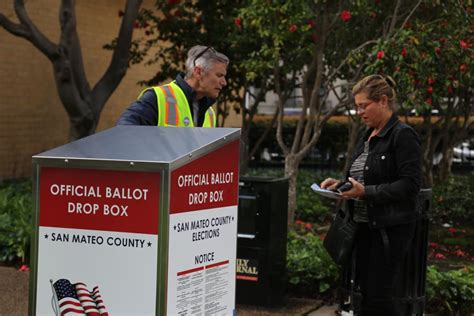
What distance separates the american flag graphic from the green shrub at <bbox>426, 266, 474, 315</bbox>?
3.80 m

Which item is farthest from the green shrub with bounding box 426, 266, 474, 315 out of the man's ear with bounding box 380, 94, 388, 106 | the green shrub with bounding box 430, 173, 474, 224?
the green shrub with bounding box 430, 173, 474, 224

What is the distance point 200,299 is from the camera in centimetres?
358

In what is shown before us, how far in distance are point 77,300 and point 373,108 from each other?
88.3 inches

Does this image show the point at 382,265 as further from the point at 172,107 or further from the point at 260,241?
the point at 260,241

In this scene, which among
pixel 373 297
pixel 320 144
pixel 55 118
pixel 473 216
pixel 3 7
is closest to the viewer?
pixel 373 297

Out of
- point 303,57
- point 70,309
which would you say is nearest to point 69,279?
point 70,309

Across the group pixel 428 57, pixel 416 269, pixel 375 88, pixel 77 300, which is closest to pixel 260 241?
pixel 416 269

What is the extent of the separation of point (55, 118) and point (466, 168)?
433 inches

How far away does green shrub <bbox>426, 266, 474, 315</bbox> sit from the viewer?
6594 mm

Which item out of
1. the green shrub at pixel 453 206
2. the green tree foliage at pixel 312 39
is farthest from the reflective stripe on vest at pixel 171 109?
the green shrub at pixel 453 206

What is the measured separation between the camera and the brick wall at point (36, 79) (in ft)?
45.9

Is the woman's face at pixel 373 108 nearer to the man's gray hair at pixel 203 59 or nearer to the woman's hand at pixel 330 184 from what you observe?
the woman's hand at pixel 330 184

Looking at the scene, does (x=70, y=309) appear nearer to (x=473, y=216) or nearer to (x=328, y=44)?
(x=328, y=44)

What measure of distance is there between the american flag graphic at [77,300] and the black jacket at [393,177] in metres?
1.94
